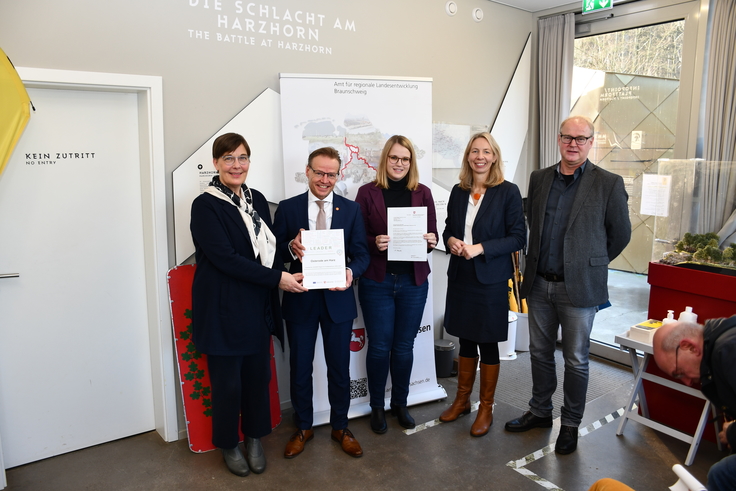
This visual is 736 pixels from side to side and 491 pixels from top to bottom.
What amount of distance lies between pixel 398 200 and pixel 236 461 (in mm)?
1740

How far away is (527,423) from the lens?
10.8 feet

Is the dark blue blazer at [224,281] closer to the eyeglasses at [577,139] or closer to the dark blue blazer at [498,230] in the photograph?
the dark blue blazer at [498,230]

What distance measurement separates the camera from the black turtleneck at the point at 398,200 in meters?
3.17

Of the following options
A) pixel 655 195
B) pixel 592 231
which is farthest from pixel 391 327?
pixel 655 195

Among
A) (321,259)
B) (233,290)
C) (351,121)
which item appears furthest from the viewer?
(351,121)

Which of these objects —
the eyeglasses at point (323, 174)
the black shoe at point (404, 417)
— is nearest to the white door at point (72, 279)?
the eyeglasses at point (323, 174)

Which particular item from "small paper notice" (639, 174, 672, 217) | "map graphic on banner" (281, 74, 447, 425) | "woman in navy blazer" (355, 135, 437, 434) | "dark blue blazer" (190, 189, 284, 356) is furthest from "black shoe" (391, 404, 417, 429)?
"small paper notice" (639, 174, 672, 217)

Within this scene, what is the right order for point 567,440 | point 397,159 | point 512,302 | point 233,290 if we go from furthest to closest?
point 512,302
point 397,159
point 567,440
point 233,290

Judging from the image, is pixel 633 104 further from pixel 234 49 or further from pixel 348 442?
pixel 348 442

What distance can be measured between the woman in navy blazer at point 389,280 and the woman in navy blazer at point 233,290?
23.4 inches

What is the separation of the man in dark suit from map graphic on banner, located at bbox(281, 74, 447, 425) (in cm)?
33

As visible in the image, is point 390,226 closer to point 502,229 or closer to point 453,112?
point 502,229

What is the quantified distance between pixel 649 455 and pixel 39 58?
12.9ft

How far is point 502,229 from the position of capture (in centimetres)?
312
